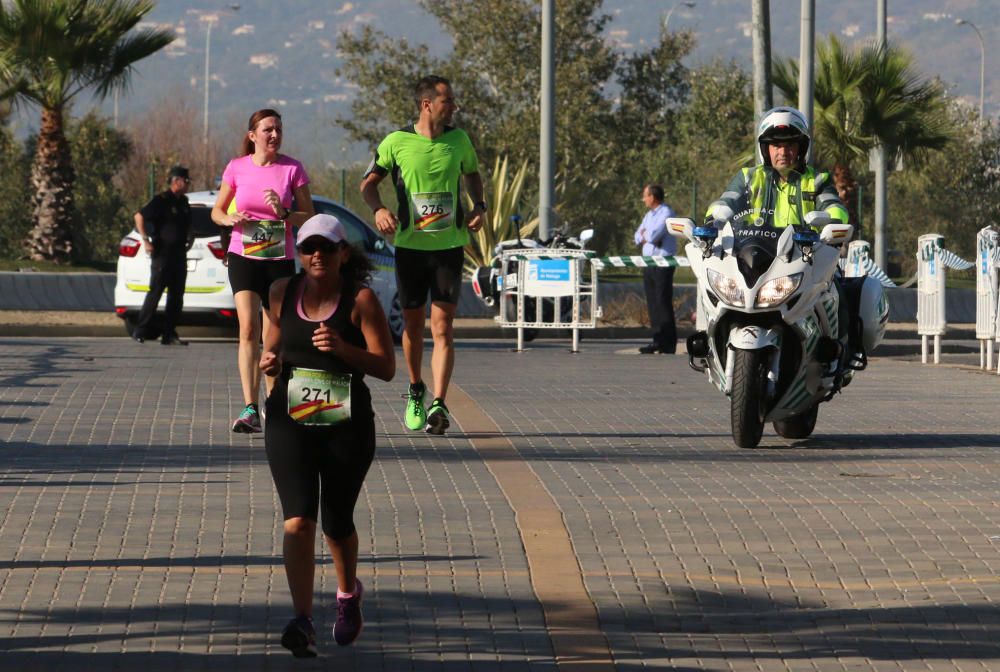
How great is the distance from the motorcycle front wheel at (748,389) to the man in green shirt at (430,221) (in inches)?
66.3

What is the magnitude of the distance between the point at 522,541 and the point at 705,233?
3.61 meters

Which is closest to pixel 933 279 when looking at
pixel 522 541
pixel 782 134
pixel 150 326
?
pixel 150 326

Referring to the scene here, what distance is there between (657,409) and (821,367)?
2.59 m

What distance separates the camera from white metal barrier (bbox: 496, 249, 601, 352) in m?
21.6

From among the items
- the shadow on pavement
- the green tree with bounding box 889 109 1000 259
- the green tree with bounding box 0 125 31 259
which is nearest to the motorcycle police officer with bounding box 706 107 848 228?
the shadow on pavement

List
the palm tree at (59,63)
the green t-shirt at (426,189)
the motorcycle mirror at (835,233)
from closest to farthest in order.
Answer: the motorcycle mirror at (835,233) → the green t-shirt at (426,189) → the palm tree at (59,63)

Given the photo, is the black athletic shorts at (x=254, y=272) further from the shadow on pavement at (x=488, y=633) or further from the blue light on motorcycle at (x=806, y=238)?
the shadow on pavement at (x=488, y=633)

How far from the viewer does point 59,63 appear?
31766 millimetres

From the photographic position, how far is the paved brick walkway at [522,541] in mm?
6543

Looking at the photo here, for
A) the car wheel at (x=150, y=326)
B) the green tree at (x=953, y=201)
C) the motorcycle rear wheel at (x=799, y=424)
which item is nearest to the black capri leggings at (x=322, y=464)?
the motorcycle rear wheel at (x=799, y=424)

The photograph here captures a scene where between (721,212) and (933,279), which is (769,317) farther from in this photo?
(933,279)

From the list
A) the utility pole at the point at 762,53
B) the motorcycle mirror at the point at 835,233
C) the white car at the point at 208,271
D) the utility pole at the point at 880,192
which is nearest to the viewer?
the motorcycle mirror at the point at 835,233

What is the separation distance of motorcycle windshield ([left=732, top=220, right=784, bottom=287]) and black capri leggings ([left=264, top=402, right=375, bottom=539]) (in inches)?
197

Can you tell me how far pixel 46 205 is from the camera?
3344 cm
